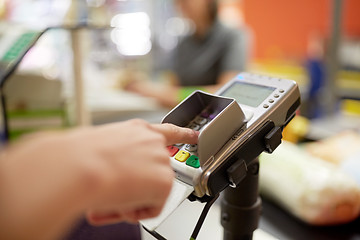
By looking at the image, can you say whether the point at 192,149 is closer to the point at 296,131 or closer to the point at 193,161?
the point at 193,161

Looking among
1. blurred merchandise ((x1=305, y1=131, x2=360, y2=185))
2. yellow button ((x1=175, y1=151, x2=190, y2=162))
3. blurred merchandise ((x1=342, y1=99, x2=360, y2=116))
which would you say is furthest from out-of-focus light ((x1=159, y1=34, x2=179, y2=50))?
yellow button ((x1=175, y1=151, x2=190, y2=162))

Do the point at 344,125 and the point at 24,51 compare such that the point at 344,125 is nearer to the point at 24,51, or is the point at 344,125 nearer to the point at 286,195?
the point at 286,195

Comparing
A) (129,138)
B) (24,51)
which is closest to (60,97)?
(24,51)

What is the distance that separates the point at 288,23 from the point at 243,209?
469 cm

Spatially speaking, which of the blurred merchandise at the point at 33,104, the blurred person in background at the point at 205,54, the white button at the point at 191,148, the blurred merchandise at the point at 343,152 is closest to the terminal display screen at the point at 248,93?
the white button at the point at 191,148

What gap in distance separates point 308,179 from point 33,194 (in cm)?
59

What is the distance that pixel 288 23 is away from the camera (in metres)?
4.70

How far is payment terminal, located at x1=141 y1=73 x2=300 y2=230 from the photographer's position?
39 centimetres

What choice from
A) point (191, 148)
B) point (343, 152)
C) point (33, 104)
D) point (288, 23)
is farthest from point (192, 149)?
point (288, 23)

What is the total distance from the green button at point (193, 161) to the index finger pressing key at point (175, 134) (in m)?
0.02

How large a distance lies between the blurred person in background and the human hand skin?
1.41 meters

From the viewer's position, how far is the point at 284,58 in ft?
15.8

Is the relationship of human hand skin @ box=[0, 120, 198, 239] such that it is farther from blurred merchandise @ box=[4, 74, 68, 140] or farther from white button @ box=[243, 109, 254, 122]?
blurred merchandise @ box=[4, 74, 68, 140]

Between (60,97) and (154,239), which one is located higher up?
(154,239)
